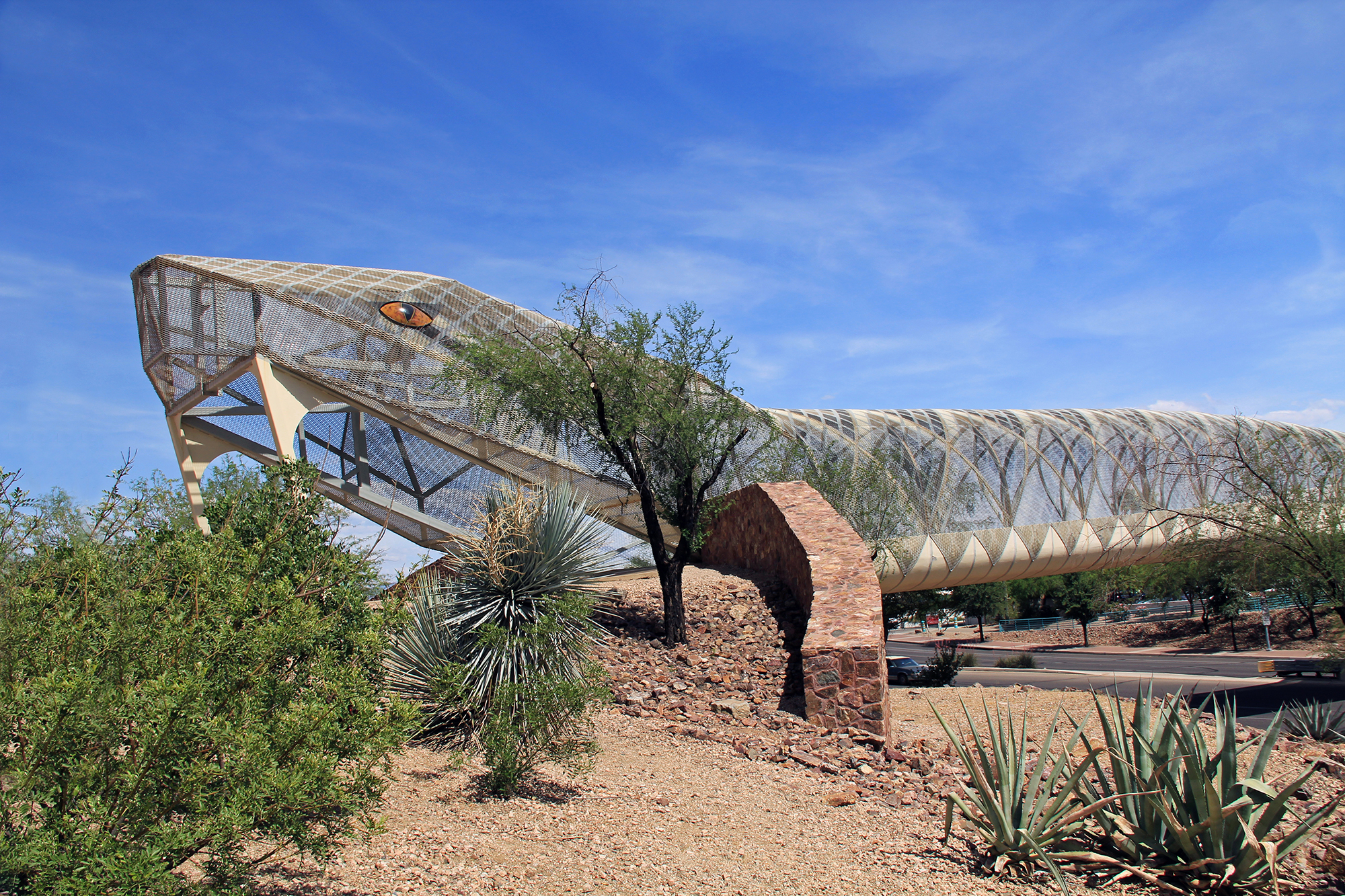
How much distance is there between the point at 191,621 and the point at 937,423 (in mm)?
31425

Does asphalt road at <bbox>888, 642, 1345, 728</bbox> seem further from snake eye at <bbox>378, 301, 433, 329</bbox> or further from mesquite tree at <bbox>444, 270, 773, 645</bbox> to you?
snake eye at <bbox>378, 301, 433, 329</bbox>

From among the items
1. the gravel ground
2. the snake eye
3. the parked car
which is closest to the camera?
the gravel ground

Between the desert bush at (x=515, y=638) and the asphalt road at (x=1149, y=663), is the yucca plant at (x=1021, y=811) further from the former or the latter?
the asphalt road at (x=1149, y=663)

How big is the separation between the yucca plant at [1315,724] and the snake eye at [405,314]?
66.2ft

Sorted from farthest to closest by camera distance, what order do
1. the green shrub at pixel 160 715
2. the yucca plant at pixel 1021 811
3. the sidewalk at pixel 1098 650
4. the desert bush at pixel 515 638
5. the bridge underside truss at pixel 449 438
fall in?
the sidewalk at pixel 1098 650 → the bridge underside truss at pixel 449 438 → the desert bush at pixel 515 638 → the yucca plant at pixel 1021 811 → the green shrub at pixel 160 715

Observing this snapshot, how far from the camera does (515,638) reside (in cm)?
861

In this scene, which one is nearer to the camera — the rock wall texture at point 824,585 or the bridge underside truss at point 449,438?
the rock wall texture at point 824,585

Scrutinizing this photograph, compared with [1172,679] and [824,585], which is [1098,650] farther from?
[824,585]

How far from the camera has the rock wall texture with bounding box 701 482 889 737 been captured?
31.2ft

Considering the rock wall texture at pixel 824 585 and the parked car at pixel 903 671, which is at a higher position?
the rock wall texture at pixel 824 585

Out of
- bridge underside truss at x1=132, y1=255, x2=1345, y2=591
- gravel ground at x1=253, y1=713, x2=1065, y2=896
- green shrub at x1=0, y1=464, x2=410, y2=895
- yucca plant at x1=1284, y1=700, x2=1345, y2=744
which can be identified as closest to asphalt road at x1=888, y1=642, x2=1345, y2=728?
yucca plant at x1=1284, y1=700, x2=1345, y2=744

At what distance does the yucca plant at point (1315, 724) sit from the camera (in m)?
11.6

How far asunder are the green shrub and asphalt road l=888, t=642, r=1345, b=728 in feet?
40.9

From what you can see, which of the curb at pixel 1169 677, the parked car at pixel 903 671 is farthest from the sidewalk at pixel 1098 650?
the parked car at pixel 903 671
